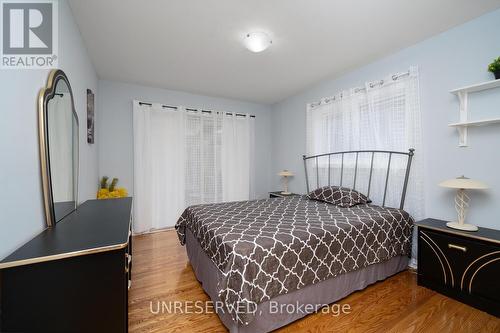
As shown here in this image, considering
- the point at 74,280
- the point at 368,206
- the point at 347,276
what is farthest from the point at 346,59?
the point at 74,280

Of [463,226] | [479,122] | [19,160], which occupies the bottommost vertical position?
[463,226]

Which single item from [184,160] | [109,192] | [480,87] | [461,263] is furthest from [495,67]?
[109,192]

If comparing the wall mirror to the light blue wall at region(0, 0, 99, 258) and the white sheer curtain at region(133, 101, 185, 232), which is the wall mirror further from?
the white sheer curtain at region(133, 101, 185, 232)

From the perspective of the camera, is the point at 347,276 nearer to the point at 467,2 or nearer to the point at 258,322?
the point at 258,322

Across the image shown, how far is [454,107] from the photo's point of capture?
82.8 inches

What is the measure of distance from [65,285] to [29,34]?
1351mm

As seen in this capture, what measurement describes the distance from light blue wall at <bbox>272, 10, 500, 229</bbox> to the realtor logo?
3.29 metres

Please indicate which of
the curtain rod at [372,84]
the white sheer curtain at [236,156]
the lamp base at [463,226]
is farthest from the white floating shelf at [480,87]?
the white sheer curtain at [236,156]

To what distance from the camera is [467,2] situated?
5.80 ft

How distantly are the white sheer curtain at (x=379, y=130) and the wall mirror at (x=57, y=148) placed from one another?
3149mm

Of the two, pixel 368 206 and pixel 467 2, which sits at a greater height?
pixel 467 2

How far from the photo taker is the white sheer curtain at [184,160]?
3567mm

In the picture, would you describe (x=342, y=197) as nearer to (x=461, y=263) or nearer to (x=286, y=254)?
(x=461, y=263)

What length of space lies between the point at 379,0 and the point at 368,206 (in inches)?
80.1
